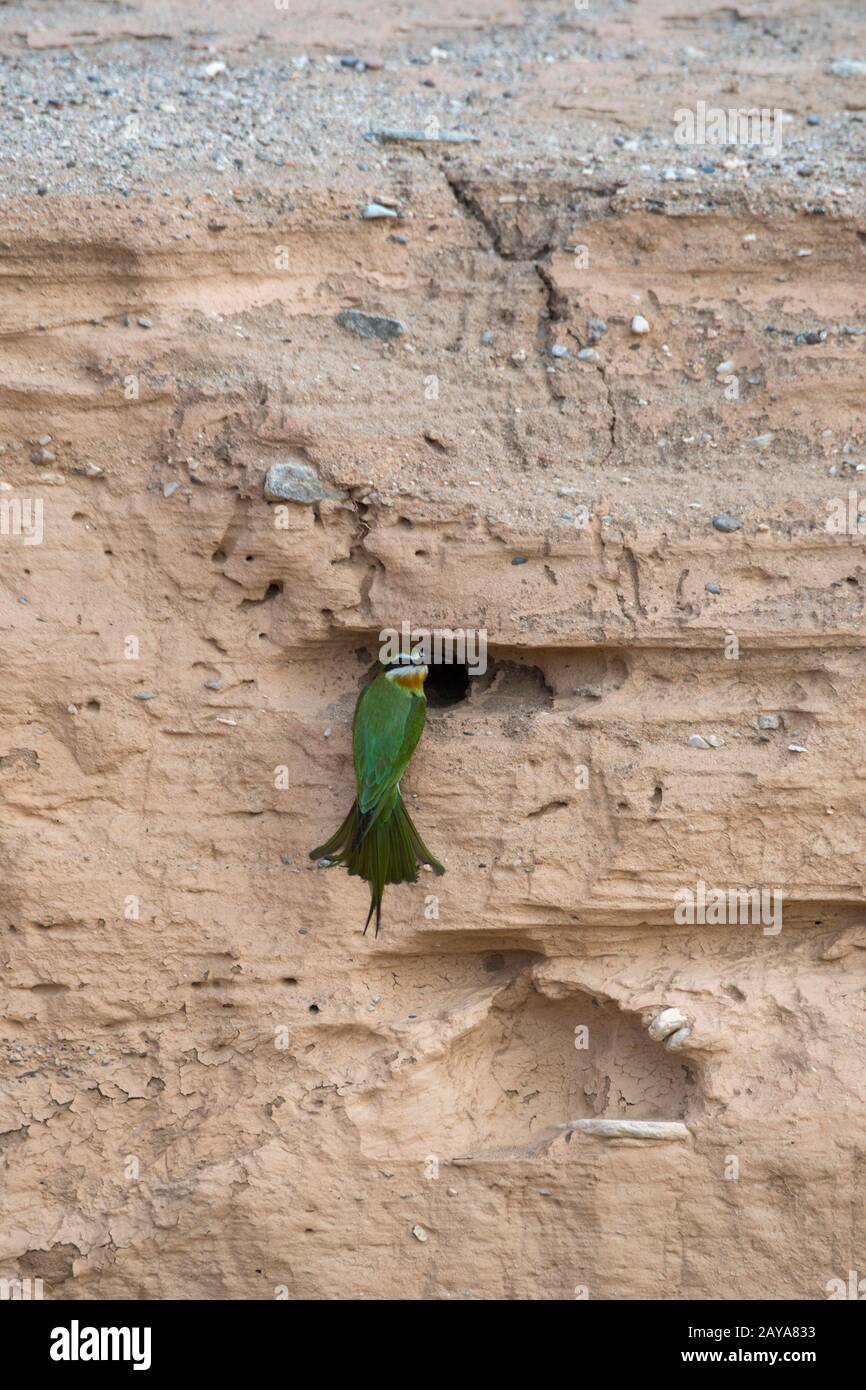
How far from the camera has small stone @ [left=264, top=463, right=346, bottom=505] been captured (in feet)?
11.3

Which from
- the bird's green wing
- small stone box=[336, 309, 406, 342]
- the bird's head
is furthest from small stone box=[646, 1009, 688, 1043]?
small stone box=[336, 309, 406, 342]

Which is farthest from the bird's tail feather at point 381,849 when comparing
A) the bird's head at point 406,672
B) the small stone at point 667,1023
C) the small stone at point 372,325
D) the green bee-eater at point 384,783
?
the small stone at point 372,325

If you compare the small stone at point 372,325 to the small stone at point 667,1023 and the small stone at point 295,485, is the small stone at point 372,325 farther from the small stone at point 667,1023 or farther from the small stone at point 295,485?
the small stone at point 667,1023

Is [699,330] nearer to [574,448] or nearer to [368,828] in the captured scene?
[574,448]

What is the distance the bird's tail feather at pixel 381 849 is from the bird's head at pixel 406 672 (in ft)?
0.96

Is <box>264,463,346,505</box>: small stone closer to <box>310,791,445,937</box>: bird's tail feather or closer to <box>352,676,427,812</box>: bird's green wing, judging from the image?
<box>352,676,427,812</box>: bird's green wing

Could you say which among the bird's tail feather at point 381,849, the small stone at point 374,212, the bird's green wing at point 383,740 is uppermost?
the small stone at point 374,212

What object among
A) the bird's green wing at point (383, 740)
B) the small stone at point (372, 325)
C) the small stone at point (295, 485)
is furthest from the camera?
the small stone at point (372, 325)

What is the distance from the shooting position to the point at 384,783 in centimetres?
331

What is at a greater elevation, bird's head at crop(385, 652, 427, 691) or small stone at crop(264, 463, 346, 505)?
small stone at crop(264, 463, 346, 505)

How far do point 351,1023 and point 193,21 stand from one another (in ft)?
11.7

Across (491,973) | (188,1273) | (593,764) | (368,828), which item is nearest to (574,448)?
(593,764)

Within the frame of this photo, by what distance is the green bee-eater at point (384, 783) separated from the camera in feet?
10.9

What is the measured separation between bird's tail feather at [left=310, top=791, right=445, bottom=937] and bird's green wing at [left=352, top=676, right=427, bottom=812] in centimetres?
6
